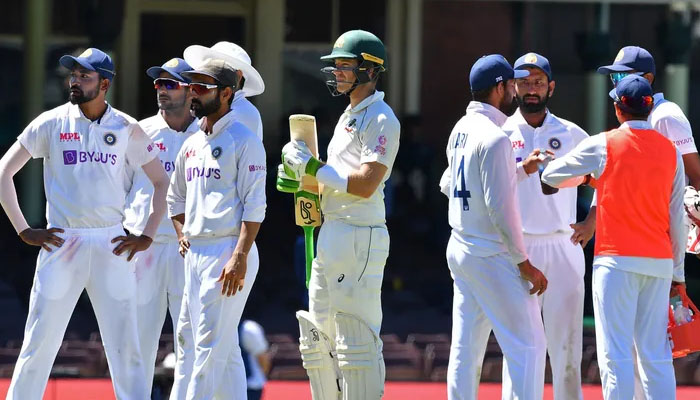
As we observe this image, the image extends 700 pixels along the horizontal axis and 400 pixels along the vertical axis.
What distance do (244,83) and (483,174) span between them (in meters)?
1.46

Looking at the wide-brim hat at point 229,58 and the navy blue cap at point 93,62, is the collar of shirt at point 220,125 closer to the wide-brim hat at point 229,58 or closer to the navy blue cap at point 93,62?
the wide-brim hat at point 229,58

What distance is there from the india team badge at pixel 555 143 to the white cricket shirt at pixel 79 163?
6.70ft

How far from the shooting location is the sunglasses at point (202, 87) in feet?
21.4

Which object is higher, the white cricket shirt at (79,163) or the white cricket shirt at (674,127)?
the white cricket shirt at (674,127)

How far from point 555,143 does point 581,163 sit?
628mm

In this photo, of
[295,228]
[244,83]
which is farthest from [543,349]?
[295,228]

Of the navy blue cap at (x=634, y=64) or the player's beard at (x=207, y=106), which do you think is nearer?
the player's beard at (x=207, y=106)

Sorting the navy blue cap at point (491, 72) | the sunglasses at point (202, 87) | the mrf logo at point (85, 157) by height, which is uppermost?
the navy blue cap at point (491, 72)

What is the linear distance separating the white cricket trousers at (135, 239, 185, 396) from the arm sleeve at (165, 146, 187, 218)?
621 millimetres

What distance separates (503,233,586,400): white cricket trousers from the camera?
691cm

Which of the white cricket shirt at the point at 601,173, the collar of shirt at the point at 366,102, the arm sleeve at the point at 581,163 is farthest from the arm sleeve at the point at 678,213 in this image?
the collar of shirt at the point at 366,102

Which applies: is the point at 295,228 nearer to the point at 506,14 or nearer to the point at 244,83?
the point at 506,14

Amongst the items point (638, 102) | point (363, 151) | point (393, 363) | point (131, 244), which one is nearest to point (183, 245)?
point (131, 244)

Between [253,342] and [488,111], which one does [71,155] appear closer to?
[253,342]
